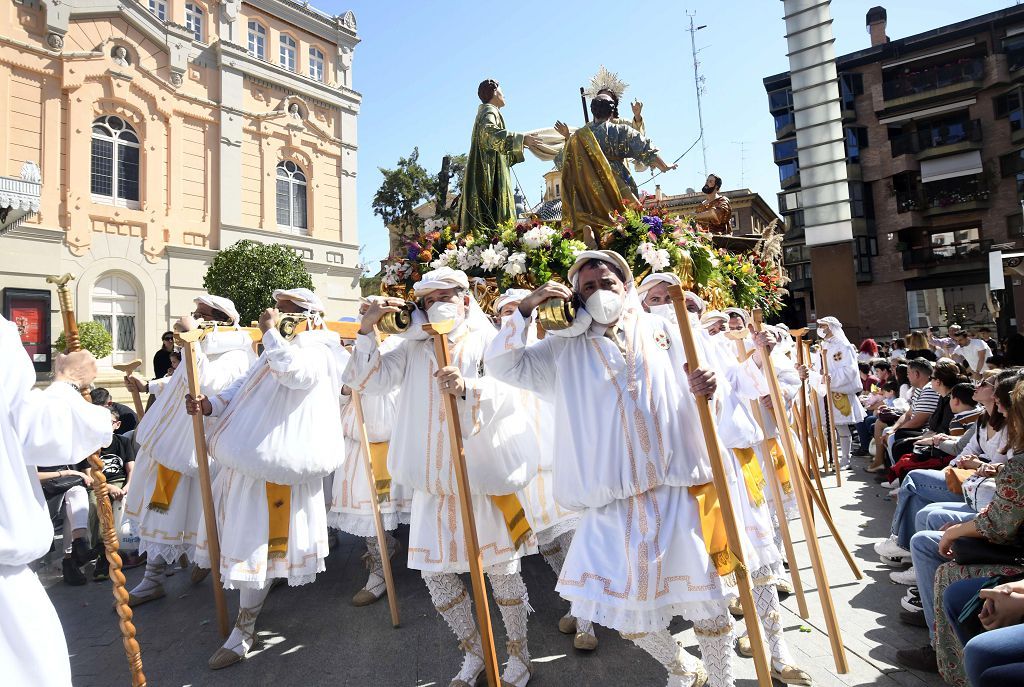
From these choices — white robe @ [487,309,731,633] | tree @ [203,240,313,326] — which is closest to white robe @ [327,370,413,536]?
white robe @ [487,309,731,633]

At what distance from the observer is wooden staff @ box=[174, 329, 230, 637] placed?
4.18m

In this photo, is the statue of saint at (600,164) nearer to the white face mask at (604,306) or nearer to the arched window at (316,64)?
the white face mask at (604,306)

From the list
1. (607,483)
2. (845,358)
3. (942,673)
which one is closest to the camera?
(607,483)

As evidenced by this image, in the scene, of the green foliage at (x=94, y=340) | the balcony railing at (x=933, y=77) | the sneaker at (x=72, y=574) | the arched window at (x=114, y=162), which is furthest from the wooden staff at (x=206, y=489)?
the balcony railing at (x=933, y=77)

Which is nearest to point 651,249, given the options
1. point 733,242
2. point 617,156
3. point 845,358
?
point 617,156

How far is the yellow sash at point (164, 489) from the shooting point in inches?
197

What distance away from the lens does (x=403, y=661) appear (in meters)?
3.67

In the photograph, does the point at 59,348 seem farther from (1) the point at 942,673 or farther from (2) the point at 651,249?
(1) the point at 942,673

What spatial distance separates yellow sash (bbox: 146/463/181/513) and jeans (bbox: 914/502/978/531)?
558 cm

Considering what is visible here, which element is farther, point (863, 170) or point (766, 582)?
point (863, 170)

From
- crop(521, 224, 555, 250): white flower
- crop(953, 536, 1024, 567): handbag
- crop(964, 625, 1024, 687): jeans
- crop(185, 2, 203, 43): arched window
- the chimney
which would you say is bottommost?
crop(964, 625, 1024, 687): jeans

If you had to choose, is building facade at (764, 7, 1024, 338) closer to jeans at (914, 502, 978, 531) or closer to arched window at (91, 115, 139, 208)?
arched window at (91, 115, 139, 208)

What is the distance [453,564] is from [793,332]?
12.2ft

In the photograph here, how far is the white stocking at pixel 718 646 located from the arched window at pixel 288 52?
2822cm
